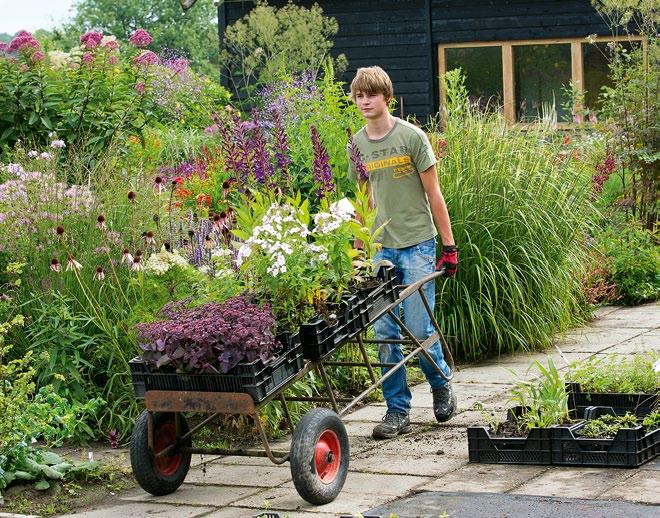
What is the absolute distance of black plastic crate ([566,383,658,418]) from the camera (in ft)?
21.1

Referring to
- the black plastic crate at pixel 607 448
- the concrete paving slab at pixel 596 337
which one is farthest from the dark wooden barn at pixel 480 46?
the black plastic crate at pixel 607 448

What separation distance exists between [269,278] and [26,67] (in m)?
4.21

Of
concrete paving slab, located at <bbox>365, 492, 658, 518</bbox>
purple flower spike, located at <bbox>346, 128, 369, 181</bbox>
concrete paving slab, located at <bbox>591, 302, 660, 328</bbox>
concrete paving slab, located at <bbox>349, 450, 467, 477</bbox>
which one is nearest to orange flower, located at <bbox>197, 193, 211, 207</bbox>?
purple flower spike, located at <bbox>346, 128, 369, 181</bbox>

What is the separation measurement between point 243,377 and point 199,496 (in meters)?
0.72

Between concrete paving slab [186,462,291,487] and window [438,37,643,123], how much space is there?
1525cm

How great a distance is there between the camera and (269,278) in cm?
598

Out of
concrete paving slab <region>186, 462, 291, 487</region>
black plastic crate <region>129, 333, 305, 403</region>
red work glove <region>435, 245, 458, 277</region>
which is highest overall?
red work glove <region>435, 245, 458, 277</region>

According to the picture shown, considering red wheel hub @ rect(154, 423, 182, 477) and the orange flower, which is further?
the orange flower

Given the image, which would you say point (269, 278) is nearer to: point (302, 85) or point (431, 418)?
point (431, 418)

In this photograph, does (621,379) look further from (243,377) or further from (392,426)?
(243,377)

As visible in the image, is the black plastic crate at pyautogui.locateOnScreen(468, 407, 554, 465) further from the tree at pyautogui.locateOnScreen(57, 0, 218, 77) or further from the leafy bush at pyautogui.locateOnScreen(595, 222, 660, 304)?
the tree at pyautogui.locateOnScreen(57, 0, 218, 77)

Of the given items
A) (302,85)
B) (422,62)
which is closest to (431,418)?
(302,85)

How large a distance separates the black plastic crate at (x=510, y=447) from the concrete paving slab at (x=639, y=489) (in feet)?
1.61

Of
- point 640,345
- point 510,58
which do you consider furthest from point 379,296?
point 510,58
